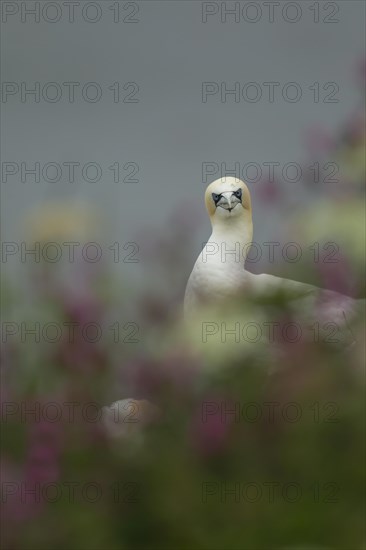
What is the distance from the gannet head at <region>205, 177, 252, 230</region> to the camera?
2.71 metres

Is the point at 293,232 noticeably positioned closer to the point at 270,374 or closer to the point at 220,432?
the point at 270,374

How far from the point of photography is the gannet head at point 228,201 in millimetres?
2713

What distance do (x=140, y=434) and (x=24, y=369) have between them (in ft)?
0.80

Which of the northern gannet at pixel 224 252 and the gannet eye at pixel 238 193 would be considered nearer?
the northern gannet at pixel 224 252

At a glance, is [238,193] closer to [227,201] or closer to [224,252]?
[227,201]

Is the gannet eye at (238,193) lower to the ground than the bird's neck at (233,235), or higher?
higher

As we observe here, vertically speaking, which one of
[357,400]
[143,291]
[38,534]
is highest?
[143,291]

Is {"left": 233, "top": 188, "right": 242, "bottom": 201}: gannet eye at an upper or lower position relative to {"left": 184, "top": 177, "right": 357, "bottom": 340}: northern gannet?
upper

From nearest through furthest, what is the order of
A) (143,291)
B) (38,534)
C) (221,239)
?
(38,534) < (143,291) < (221,239)

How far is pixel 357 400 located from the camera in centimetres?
139

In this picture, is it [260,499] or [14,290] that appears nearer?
[260,499]

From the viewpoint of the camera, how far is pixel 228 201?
8.92ft

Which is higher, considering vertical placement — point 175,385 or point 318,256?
point 318,256

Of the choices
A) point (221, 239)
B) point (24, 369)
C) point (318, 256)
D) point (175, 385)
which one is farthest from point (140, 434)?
point (221, 239)
